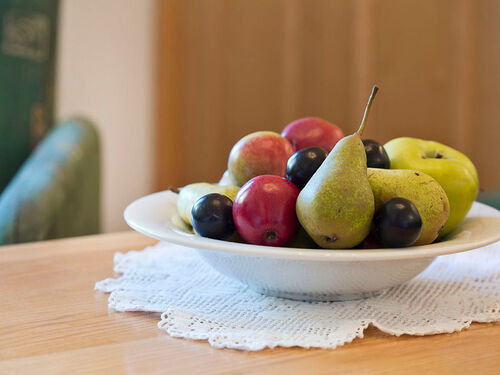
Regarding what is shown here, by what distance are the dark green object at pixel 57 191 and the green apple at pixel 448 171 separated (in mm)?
683

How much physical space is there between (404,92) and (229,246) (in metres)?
2.10

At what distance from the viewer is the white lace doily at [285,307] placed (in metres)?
0.45

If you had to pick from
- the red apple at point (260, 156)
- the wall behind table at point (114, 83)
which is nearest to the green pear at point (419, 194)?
the red apple at point (260, 156)

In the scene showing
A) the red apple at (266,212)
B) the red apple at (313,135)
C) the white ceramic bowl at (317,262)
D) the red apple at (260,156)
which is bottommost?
the white ceramic bowl at (317,262)

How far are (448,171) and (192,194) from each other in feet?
0.94

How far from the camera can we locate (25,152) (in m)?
1.53

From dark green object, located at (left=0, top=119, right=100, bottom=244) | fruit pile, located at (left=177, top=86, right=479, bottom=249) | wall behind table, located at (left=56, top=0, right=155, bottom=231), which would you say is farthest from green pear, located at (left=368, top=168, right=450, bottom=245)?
wall behind table, located at (left=56, top=0, right=155, bottom=231)

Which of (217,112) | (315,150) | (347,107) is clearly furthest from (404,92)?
(315,150)

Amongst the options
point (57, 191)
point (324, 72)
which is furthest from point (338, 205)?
point (324, 72)

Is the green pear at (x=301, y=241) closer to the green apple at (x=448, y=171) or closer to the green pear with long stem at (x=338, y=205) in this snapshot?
the green pear with long stem at (x=338, y=205)

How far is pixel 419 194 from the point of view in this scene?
1.61ft

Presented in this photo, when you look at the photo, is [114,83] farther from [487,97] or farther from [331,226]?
[331,226]

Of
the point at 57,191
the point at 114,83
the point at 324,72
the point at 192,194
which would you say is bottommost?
the point at 57,191

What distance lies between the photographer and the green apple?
0.58m
